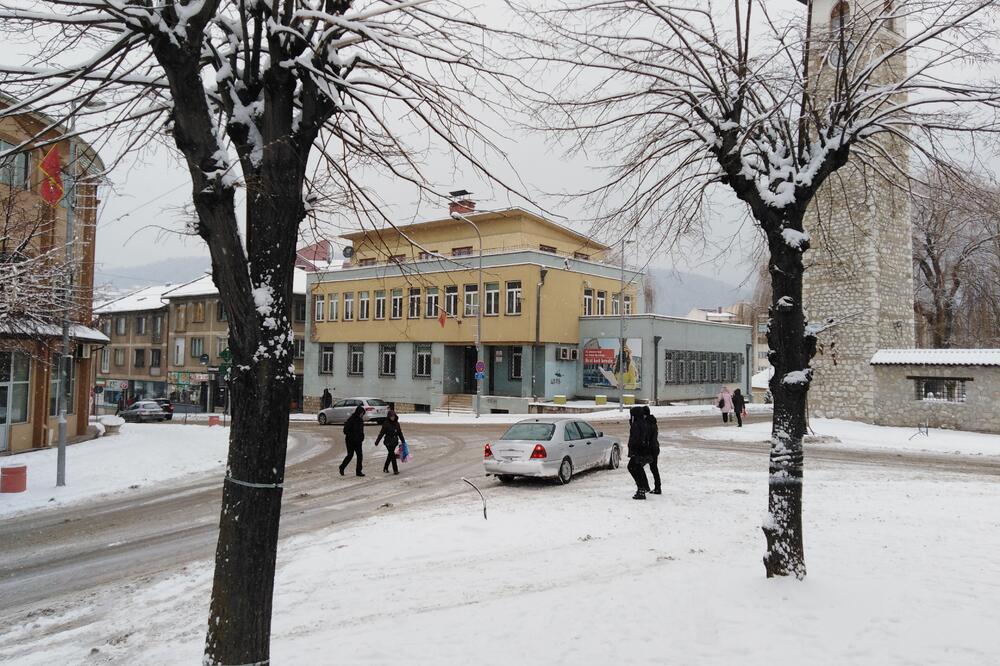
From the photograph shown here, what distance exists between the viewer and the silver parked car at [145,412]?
4356 cm

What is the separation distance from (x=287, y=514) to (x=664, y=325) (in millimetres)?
32747

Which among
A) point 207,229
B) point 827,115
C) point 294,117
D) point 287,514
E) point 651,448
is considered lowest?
point 287,514

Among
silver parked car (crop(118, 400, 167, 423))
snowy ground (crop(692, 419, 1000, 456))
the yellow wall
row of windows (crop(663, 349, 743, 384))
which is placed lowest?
silver parked car (crop(118, 400, 167, 423))

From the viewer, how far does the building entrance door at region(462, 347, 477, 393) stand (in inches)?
1809

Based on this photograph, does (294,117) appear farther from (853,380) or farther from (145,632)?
→ (853,380)

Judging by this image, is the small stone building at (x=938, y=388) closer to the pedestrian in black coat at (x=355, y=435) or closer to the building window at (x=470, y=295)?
the pedestrian in black coat at (x=355, y=435)

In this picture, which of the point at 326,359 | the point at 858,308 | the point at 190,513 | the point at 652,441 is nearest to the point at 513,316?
the point at 858,308

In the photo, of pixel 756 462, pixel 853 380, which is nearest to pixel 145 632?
pixel 756 462

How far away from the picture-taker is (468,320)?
43219 millimetres

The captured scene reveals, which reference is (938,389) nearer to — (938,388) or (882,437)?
(938,388)

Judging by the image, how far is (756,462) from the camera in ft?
59.9

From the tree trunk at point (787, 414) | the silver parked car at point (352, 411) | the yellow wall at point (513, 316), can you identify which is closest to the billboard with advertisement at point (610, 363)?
the yellow wall at point (513, 316)

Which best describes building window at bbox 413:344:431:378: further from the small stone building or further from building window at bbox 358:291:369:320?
the small stone building

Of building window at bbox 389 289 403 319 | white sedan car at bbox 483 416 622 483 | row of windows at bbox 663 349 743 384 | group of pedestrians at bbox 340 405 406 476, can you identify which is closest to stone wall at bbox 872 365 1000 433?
row of windows at bbox 663 349 743 384
